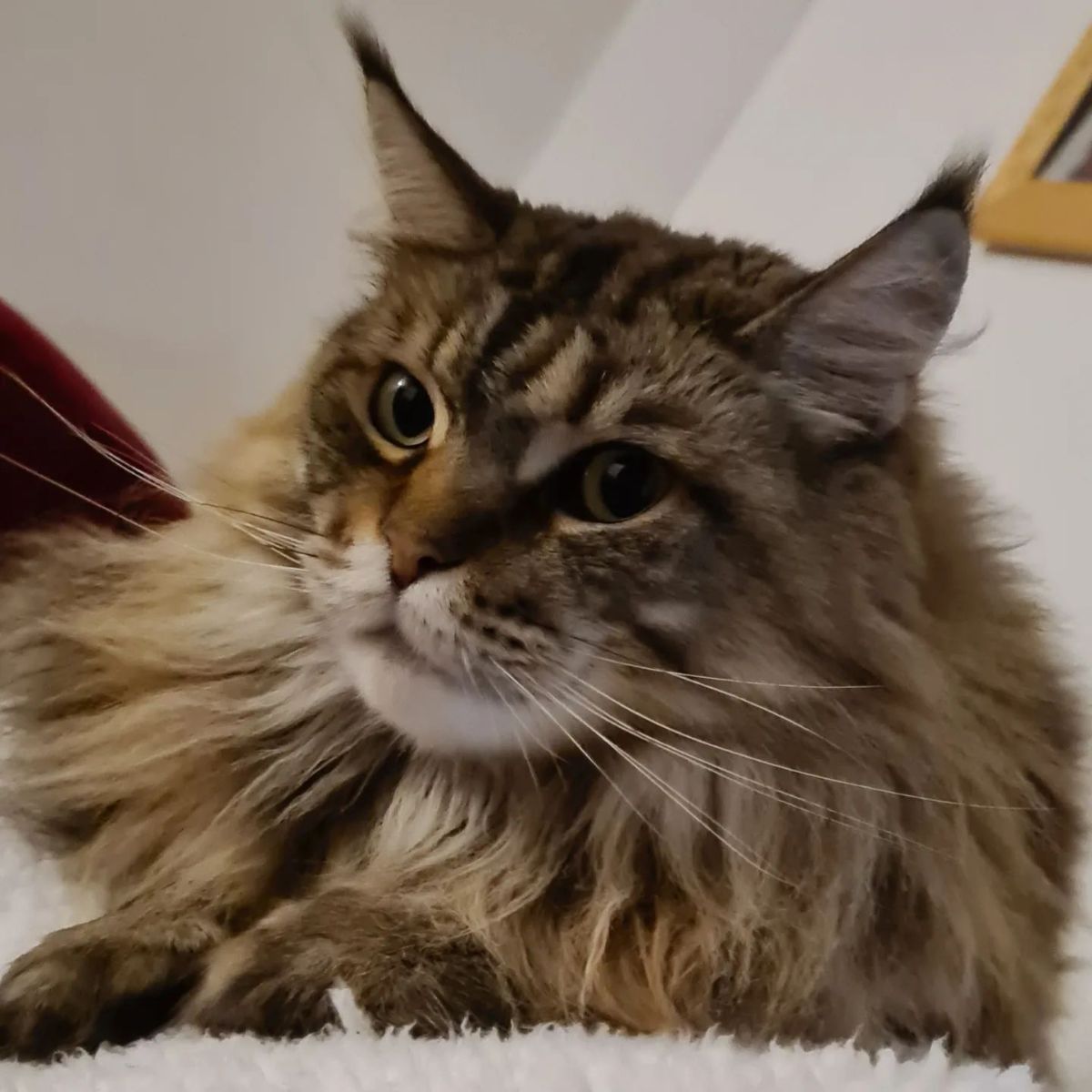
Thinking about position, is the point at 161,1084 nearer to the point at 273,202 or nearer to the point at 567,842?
the point at 567,842

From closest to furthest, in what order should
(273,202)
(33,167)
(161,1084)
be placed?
1. (161,1084)
2. (33,167)
3. (273,202)

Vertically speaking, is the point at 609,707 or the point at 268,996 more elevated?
the point at 609,707

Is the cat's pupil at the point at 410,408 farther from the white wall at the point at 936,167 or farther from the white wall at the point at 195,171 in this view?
the white wall at the point at 195,171

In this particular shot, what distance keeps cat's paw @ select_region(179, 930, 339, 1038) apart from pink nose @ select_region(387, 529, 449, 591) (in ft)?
0.76

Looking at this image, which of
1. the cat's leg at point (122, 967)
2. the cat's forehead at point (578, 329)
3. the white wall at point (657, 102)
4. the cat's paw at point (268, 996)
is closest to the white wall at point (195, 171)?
the white wall at point (657, 102)

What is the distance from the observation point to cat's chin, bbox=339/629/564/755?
0.77m

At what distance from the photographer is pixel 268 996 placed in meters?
0.70

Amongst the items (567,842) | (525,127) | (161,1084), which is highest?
(525,127)

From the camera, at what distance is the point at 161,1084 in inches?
24.0

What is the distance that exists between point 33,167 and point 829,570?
1.31 metres

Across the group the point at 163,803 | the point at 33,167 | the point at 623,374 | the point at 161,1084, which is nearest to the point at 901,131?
the point at 623,374

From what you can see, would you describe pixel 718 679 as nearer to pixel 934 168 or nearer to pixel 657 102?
pixel 934 168

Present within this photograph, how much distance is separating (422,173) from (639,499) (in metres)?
0.35

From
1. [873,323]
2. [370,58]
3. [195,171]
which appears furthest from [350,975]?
[195,171]
